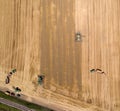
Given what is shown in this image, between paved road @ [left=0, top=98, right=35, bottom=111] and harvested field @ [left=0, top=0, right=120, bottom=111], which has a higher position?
harvested field @ [left=0, top=0, right=120, bottom=111]

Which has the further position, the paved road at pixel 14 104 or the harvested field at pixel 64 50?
the paved road at pixel 14 104

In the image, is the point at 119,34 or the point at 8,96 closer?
the point at 119,34

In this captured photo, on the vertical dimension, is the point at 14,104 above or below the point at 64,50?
below

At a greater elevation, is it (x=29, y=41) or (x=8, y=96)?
(x=29, y=41)

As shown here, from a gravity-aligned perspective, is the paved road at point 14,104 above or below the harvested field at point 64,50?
below

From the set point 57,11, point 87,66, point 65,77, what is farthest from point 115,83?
point 57,11

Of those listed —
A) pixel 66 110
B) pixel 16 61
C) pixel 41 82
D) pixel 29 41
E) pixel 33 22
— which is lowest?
pixel 66 110

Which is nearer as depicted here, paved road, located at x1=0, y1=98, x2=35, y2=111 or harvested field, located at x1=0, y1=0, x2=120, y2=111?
harvested field, located at x1=0, y1=0, x2=120, y2=111

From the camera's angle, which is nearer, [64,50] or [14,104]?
[64,50]

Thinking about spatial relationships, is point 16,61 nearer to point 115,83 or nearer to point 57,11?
point 57,11

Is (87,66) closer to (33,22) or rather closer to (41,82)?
(41,82)
